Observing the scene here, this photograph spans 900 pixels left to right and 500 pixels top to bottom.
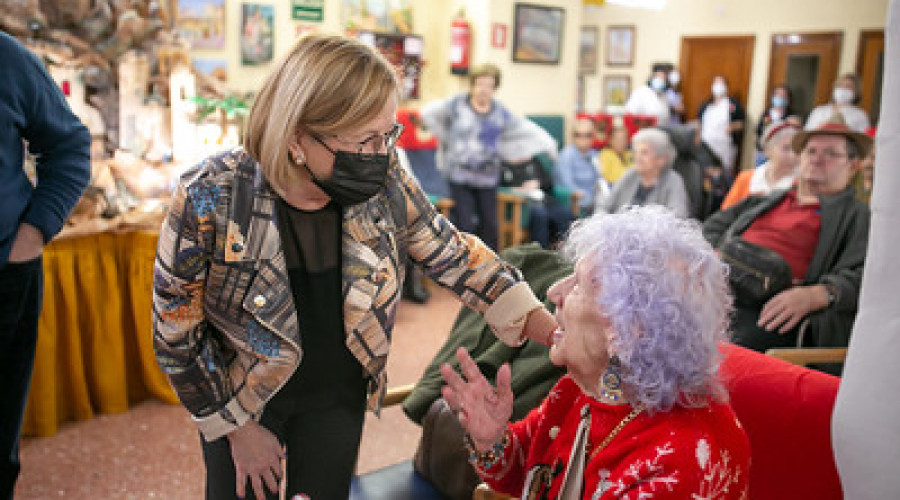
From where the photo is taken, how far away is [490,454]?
137 cm

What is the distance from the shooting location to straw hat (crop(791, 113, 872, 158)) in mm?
2979

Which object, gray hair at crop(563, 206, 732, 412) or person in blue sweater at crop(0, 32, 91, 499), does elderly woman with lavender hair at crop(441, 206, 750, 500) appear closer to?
gray hair at crop(563, 206, 732, 412)

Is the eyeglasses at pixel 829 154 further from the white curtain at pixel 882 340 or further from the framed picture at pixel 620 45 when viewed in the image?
the framed picture at pixel 620 45

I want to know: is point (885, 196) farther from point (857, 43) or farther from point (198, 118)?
point (857, 43)

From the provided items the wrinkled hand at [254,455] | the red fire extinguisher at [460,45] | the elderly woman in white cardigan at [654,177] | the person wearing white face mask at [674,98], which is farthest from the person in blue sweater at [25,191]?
the person wearing white face mask at [674,98]

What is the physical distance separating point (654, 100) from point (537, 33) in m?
3.68

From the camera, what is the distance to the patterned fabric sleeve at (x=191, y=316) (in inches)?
50.2

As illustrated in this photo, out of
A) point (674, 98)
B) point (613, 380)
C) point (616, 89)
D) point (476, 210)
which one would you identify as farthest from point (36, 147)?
point (616, 89)

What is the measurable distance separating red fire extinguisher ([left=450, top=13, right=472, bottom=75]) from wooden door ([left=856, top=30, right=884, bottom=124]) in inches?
221

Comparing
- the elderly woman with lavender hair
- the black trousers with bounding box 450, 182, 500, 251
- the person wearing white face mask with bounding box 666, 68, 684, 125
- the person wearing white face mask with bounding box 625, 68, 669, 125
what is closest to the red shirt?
the elderly woman with lavender hair

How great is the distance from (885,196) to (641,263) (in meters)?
0.33

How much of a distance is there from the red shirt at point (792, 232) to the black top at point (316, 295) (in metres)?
Answer: 2.15

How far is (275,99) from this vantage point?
127 cm

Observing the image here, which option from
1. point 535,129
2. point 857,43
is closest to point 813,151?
point 535,129
